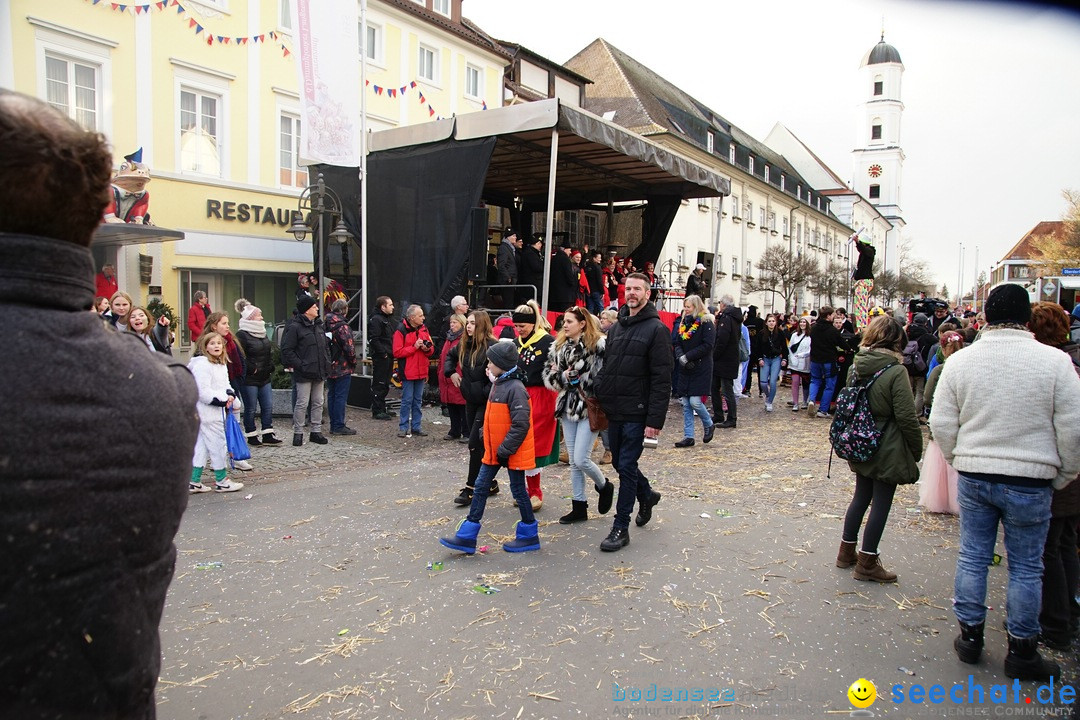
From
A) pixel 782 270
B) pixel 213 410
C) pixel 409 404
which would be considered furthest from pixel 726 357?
pixel 782 270

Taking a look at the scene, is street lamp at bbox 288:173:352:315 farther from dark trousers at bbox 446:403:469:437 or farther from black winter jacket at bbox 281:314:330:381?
dark trousers at bbox 446:403:469:437

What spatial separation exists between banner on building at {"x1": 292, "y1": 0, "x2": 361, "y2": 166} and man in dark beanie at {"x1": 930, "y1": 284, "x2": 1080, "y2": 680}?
10.3 meters

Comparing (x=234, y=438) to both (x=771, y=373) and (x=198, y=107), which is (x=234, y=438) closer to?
(x=771, y=373)

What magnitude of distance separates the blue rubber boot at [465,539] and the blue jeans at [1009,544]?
291cm

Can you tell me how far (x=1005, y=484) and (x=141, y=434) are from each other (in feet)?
12.4

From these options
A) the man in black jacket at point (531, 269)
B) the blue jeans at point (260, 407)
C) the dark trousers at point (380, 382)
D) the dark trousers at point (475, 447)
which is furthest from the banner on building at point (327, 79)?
the dark trousers at point (475, 447)

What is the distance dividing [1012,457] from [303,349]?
7.94 metres

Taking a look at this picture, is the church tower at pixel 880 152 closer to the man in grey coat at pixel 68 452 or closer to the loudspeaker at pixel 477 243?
the loudspeaker at pixel 477 243

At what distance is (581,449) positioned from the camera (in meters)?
5.90

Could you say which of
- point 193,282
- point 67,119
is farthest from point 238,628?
point 193,282

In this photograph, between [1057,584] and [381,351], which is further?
[381,351]

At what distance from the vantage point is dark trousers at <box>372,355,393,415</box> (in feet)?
37.2

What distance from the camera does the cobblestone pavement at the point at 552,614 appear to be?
333cm

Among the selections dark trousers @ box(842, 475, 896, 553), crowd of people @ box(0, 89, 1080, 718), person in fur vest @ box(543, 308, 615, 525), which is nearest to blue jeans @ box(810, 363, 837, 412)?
crowd of people @ box(0, 89, 1080, 718)
